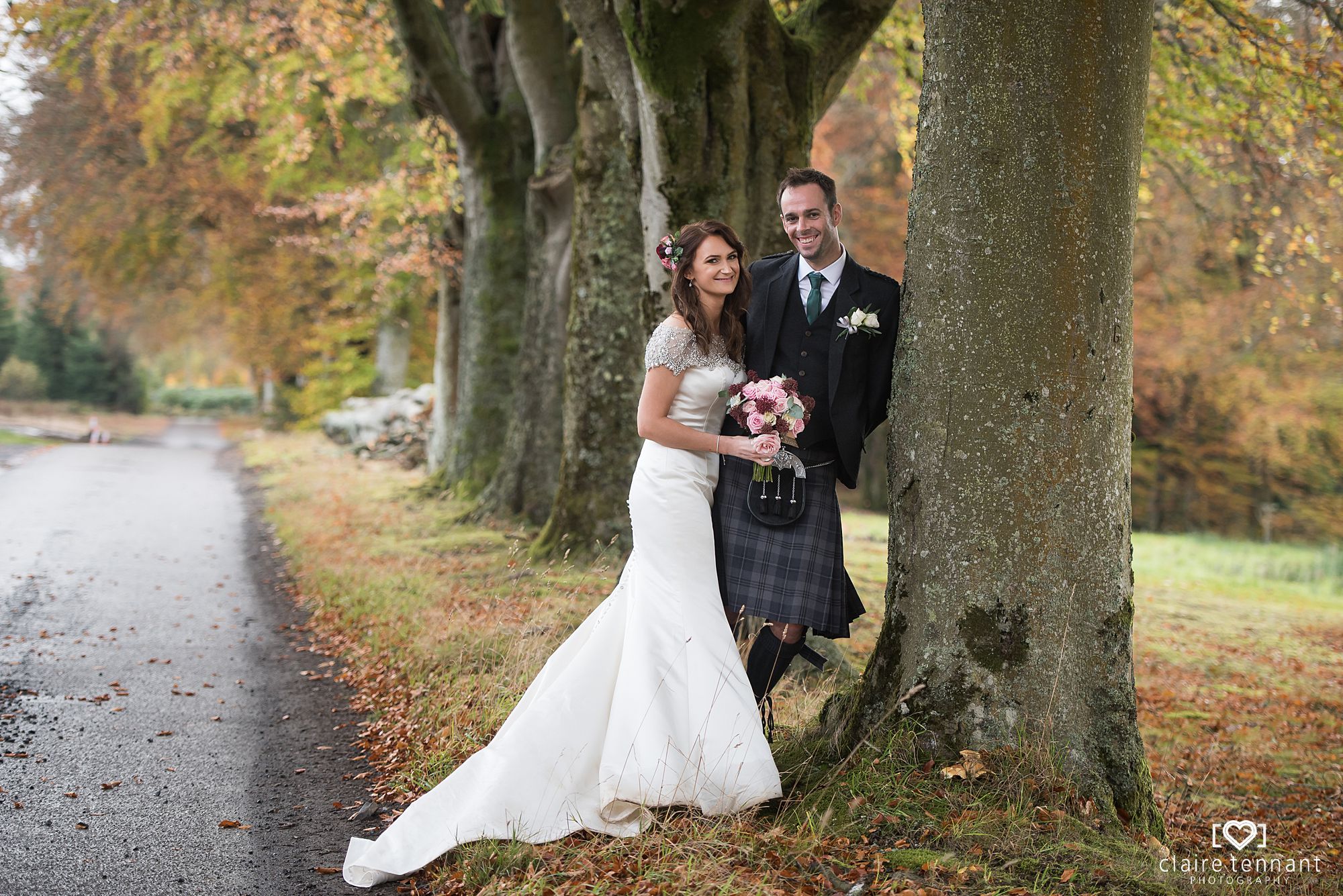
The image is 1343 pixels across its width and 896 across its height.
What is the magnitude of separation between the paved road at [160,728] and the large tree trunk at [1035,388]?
252 centimetres

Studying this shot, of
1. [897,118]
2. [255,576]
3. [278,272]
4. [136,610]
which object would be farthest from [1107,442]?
[278,272]

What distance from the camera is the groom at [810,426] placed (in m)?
4.00

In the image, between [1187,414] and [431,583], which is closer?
[431,583]

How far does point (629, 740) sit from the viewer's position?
3752mm

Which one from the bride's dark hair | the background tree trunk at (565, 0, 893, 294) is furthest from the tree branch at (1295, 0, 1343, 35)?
the bride's dark hair

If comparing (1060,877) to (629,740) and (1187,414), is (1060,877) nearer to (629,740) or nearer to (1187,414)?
(629,740)

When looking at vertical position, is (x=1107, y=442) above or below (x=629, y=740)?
above

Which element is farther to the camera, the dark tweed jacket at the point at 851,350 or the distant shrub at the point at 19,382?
the distant shrub at the point at 19,382

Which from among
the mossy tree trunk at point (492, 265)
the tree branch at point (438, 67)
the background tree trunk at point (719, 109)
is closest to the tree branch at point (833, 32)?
the background tree trunk at point (719, 109)

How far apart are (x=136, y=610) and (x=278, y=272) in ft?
68.1

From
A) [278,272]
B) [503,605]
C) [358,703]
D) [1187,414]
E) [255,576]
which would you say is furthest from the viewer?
[278,272]

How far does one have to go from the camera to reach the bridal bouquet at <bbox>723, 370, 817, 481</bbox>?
150 inches

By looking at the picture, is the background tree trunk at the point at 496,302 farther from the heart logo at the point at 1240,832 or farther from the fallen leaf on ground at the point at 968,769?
the fallen leaf on ground at the point at 968,769

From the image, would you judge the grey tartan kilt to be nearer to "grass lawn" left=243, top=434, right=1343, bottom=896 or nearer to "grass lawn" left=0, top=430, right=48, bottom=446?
"grass lawn" left=243, top=434, right=1343, bottom=896
